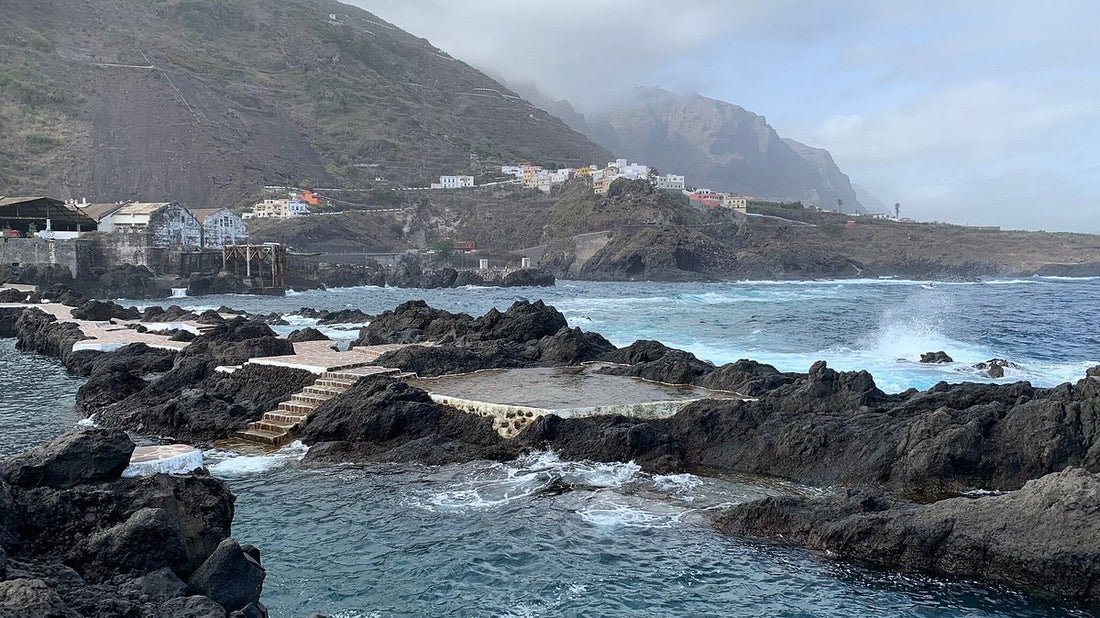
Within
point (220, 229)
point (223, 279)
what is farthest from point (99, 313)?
point (220, 229)

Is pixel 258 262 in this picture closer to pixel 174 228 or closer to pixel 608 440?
pixel 174 228

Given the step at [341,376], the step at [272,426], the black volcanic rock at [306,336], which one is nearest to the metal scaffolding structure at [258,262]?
the black volcanic rock at [306,336]

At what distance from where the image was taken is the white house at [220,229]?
69500 millimetres

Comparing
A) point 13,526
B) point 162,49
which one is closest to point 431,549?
point 13,526

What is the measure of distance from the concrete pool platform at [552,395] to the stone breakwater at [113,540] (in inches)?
268

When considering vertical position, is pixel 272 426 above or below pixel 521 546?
above

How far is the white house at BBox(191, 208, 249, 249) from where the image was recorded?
69.5m

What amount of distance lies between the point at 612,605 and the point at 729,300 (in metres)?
53.0

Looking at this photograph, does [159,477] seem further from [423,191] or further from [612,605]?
[423,191]

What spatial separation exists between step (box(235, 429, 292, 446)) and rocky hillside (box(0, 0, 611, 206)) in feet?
284

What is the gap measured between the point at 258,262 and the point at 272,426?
5362 centimetres

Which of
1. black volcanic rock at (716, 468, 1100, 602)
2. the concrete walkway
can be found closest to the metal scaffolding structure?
the concrete walkway

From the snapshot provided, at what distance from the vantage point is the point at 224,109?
13150 cm

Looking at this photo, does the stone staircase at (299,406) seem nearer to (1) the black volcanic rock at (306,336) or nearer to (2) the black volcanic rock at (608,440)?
(2) the black volcanic rock at (608,440)
